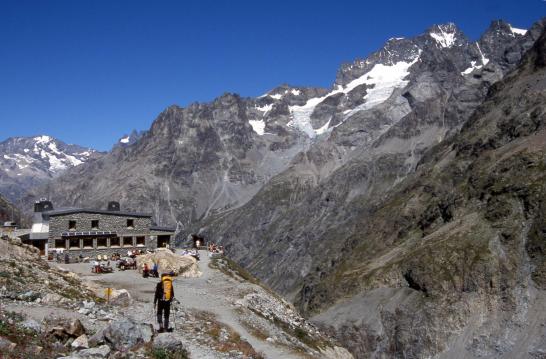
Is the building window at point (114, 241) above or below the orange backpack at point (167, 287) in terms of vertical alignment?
above

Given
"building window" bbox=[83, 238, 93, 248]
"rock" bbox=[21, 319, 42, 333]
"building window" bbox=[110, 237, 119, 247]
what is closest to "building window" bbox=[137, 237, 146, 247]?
"building window" bbox=[110, 237, 119, 247]

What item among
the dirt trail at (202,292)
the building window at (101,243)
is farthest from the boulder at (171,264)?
the building window at (101,243)

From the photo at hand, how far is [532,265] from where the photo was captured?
95375mm

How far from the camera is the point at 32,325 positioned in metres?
19.9

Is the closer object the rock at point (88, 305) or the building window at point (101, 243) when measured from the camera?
the rock at point (88, 305)

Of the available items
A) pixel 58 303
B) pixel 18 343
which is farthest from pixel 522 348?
pixel 18 343

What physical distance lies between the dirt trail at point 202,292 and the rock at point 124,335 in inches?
139

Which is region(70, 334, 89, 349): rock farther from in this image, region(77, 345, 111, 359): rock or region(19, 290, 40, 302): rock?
region(19, 290, 40, 302): rock

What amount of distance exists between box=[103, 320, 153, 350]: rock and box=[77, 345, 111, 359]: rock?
802mm

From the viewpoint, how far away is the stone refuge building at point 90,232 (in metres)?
62.4

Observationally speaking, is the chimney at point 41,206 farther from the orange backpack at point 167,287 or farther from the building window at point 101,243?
the orange backpack at point 167,287

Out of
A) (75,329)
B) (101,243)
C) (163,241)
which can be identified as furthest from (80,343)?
(163,241)

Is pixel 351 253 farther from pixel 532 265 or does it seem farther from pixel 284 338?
pixel 284 338

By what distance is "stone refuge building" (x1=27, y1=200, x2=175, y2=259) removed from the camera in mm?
62406
